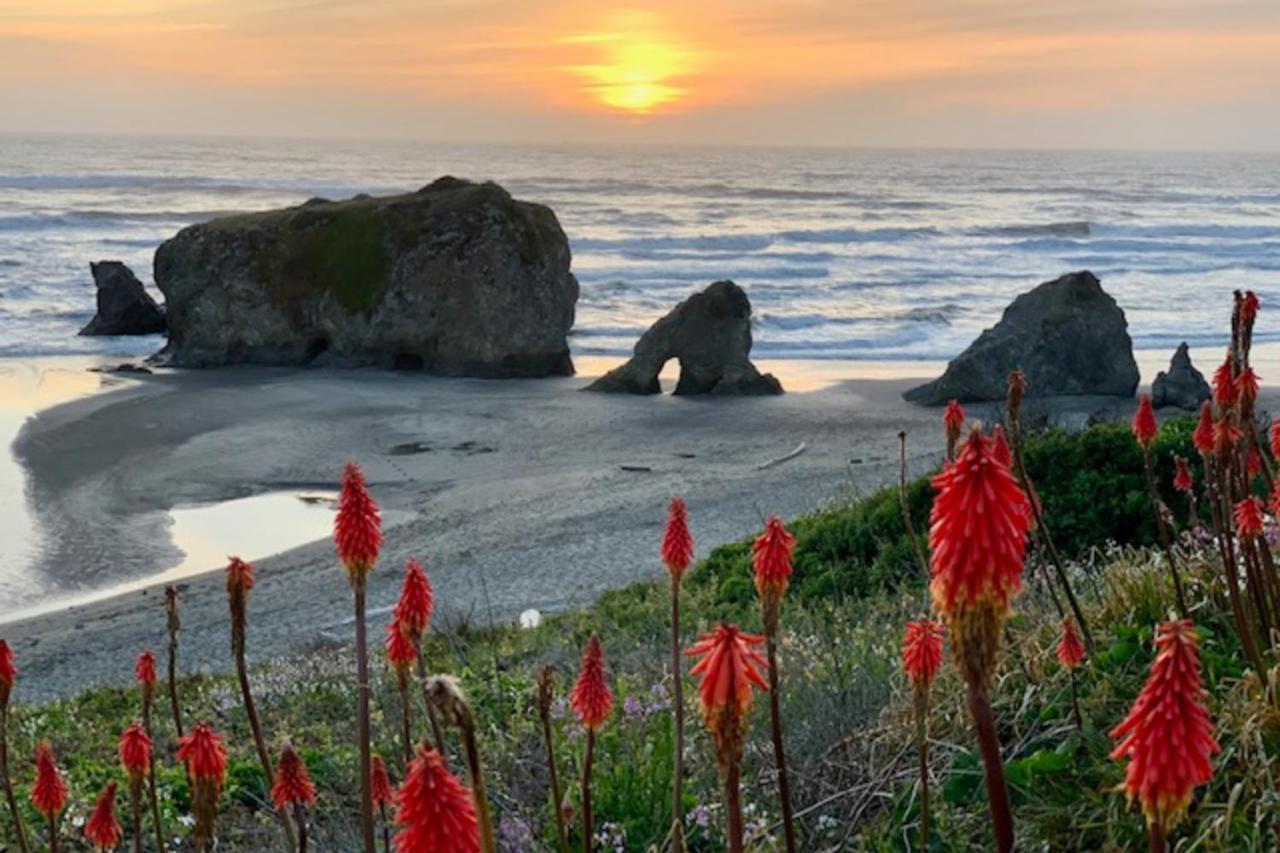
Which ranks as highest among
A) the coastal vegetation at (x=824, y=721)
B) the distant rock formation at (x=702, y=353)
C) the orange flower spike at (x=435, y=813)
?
the orange flower spike at (x=435, y=813)

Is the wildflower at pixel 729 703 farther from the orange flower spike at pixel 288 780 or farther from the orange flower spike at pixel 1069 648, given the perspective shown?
the orange flower spike at pixel 1069 648

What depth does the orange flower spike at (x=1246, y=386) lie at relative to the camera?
3705mm

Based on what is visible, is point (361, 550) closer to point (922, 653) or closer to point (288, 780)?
point (288, 780)

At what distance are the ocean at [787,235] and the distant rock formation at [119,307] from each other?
2.91ft

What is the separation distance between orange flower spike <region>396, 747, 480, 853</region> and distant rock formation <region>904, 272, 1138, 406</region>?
24092mm

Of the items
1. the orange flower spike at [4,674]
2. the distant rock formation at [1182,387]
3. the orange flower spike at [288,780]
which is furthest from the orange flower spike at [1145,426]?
the distant rock formation at [1182,387]

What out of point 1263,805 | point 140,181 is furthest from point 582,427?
point 140,181

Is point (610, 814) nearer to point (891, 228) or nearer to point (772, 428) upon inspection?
point (772, 428)

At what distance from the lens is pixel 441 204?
32125 millimetres

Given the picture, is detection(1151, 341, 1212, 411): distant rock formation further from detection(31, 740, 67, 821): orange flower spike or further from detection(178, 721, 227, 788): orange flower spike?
detection(178, 721, 227, 788): orange flower spike

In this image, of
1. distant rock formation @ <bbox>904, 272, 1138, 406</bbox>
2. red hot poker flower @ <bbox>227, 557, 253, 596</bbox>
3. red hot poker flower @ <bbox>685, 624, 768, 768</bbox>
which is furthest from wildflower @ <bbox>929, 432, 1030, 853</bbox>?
distant rock formation @ <bbox>904, 272, 1138, 406</bbox>

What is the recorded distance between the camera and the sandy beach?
1416 cm

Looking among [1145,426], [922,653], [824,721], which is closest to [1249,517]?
[1145,426]

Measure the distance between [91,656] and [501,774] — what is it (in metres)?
8.76
